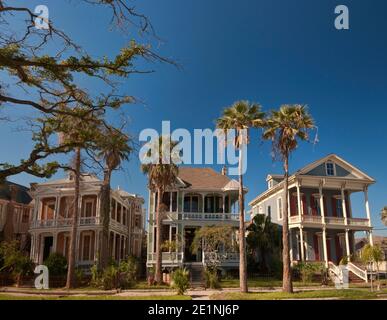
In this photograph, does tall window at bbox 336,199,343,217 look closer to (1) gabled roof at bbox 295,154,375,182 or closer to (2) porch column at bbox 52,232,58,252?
(1) gabled roof at bbox 295,154,375,182

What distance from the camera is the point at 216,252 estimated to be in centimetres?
3155

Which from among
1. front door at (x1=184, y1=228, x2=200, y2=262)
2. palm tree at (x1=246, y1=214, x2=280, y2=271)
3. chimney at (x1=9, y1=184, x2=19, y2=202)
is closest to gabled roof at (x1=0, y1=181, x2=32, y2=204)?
chimney at (x1=9, y1=184, x2=19, y2=202)

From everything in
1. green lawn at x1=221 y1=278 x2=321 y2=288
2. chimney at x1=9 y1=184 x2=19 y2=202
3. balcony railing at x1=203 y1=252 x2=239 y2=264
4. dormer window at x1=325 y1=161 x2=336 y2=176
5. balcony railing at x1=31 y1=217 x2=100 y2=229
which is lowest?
green lawn at x1=221 y1=278 x2=321 y2=288

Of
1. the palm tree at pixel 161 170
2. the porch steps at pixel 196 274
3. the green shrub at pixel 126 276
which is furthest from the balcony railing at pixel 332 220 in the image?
the green shrub at pixel 126 276

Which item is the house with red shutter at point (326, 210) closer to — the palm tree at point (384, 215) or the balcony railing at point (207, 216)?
the balcony railing at point (207, 216)

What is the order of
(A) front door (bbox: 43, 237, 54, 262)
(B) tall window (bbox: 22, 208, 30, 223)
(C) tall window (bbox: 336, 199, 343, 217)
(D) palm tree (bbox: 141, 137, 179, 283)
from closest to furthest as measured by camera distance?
(D) palm tree (bbox: 141, 137, 179, 283) → (C) tall window (bbox: 336, 199, 343, 217) → (A) front door (bbox: 43, 237, 54, 262) → (B) tall window (bbox: 22, 208, 30, 223)

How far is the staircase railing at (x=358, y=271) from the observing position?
29.9 metres

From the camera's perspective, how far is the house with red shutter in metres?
34.0

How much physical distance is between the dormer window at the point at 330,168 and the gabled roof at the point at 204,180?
335 inches

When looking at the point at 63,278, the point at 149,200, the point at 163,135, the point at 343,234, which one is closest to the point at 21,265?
the point at 63,278

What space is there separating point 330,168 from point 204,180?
38.7ft

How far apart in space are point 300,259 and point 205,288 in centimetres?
1162

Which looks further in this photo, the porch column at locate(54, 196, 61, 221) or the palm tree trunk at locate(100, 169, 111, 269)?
the porch column at locate(54, 196, 61, 221)

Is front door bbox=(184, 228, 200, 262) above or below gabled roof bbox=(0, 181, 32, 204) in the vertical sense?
below
